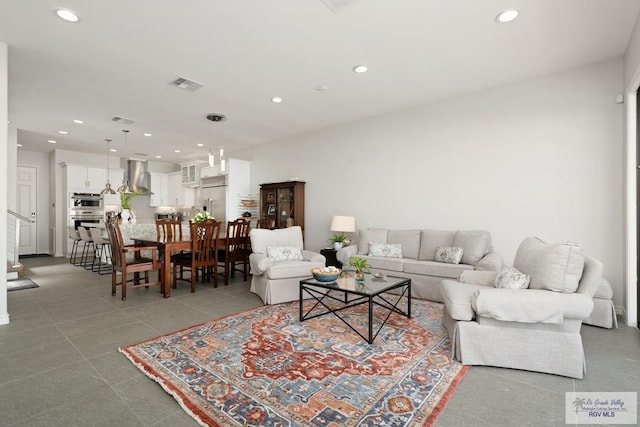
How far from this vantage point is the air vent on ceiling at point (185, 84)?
13.0 feet

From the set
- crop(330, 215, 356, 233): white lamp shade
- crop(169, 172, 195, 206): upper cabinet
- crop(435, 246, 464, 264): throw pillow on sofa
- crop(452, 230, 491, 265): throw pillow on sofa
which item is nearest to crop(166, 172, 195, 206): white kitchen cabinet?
crop(169, 172, 195, 206): upper cabinet

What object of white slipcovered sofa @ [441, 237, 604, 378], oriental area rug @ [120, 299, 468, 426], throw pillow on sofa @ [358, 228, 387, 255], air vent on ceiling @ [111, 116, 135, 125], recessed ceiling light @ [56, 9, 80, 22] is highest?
recessed ceiling light @ [56, 9, 80, 22]

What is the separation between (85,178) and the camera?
8227mm

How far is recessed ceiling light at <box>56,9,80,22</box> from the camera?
2605 mm

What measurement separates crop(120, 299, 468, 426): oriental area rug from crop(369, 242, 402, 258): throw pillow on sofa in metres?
1.51

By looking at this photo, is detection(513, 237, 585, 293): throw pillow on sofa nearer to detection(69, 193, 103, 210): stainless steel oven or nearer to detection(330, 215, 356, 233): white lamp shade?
detection(330, 215, 356, 233): white lamp shade

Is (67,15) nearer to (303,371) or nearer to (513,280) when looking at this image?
(303,371)

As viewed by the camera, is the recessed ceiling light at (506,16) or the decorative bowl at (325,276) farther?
the decorative bowl at (325,276)

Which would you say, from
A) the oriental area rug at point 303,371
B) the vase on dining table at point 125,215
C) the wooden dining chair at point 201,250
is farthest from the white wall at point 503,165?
the vase on dining table at point 125,215

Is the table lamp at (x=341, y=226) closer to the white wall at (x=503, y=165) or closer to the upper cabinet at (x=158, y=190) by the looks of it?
the white wall at (x=503, y=165)

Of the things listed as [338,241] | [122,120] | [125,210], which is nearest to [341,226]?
[338,241]

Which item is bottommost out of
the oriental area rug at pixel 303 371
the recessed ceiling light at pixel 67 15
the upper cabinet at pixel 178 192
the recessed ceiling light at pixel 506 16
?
the oriental area rug at pixel 303 371

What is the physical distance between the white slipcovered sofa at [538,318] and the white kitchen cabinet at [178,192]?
27.9ft

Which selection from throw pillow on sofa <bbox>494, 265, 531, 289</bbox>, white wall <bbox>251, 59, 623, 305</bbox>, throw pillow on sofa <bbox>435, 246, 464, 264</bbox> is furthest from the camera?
throw pillow on sofa <bbox>435, 246, 464, 264</bbox>
